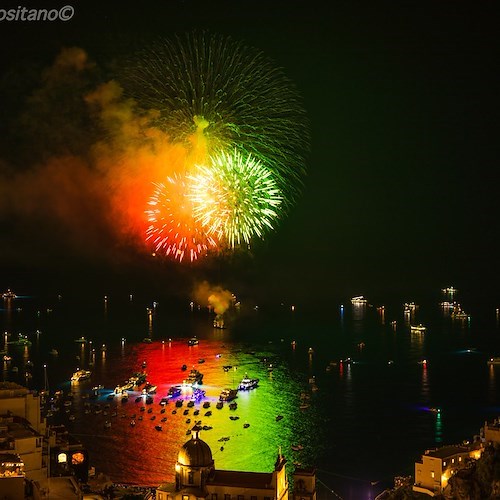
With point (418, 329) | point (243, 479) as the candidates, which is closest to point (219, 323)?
point (418, 329)

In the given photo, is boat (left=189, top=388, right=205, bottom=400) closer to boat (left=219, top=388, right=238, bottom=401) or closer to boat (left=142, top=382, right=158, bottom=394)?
boat (left=219, top=388, right=238, bottom=401)

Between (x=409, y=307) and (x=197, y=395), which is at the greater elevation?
(x=409, y=307)

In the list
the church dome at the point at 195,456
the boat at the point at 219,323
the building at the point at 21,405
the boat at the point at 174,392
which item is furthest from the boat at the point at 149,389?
the boat at the point at 219,323

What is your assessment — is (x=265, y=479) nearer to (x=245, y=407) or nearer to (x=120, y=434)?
(x=120, y=434)

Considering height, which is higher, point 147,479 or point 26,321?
point 26,321

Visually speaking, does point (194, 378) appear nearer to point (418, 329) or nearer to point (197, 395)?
point (197, 395)

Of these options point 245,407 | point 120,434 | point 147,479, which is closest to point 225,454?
point 147,479
